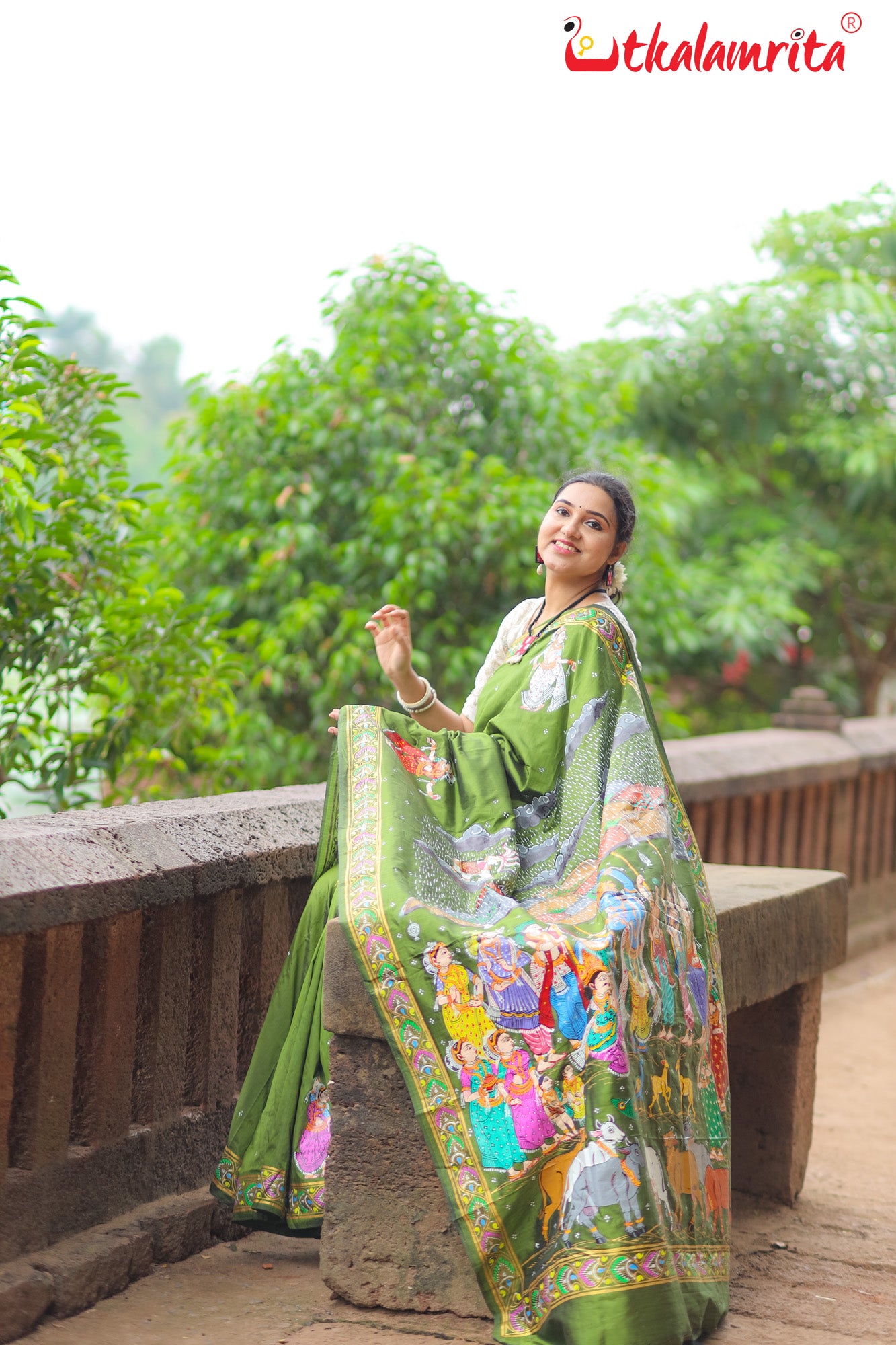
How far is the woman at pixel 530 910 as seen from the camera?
2.32 m

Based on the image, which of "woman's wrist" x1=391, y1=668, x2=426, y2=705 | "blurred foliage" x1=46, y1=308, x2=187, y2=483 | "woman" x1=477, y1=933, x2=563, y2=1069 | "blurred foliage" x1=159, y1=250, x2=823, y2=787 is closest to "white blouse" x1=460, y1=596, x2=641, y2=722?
"woman's wrist" x1=391, y1=668, x2=426, y2=705

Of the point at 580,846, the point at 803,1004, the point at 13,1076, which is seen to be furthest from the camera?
the point at 803,1004

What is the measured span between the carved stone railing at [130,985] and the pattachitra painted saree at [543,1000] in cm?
17

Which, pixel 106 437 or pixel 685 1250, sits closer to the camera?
pixel 685 1250

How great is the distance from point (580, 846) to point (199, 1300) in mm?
1073

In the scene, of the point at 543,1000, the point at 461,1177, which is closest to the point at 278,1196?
the point at 461,1177

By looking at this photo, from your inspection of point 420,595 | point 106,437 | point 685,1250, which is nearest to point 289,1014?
point 685,1250

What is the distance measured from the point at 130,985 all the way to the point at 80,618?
1.31 meters

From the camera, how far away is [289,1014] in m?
2.71

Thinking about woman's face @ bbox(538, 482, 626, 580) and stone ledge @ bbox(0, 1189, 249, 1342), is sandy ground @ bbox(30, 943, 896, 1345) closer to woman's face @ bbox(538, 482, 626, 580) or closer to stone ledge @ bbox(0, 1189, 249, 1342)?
stone ledge @ bbox(0, 1189, 249, 1342)

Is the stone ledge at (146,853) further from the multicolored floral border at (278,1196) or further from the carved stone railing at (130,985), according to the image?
the multicolored floral border at (278,1196)

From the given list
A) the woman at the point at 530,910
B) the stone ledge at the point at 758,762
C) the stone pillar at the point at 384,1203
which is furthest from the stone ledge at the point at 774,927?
the stone ledge at the point at 758,762

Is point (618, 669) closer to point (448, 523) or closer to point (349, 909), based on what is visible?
point (349, 909)

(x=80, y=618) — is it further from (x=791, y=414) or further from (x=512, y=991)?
(x=791, y=414)
